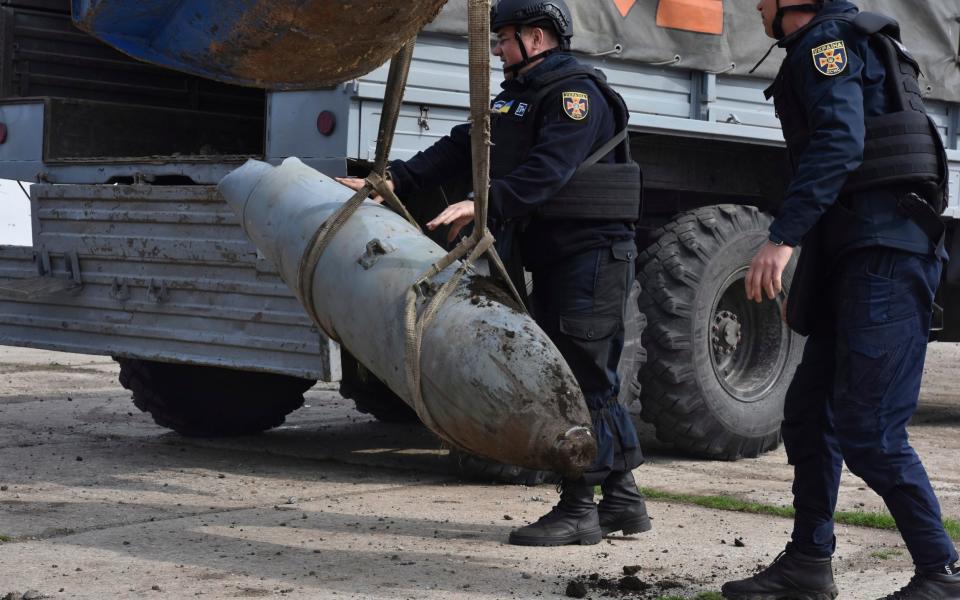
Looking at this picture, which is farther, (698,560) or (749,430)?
(749,430)

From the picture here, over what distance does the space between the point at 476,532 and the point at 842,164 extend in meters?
1.83

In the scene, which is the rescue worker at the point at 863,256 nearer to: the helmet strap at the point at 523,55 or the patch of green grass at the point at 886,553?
the patch of green grass at the point at 886,553

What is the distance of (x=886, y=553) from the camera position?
14.8 feet

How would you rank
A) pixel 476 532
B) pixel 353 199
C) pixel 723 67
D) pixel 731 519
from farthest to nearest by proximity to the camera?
1. pixel 723 67
2. pixel 731 519
3. pixel 476 532
4. pixel 353 199

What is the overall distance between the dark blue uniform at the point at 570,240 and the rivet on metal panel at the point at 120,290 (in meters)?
1.86

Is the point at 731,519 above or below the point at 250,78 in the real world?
below

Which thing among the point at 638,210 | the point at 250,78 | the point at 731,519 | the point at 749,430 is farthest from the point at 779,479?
the point at 250,78

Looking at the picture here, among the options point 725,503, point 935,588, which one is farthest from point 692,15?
point 935,588

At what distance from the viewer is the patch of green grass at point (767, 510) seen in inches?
196

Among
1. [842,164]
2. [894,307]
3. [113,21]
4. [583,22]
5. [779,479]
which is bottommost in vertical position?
[779,479]

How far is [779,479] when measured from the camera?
239 inches

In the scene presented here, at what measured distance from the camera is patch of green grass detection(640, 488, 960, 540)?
497 cm

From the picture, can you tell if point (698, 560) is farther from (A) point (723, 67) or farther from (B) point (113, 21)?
(A) point (723, 67)

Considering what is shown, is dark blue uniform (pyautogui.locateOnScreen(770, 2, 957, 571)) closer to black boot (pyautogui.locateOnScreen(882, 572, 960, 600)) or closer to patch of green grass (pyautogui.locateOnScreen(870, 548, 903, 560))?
black boot (pyautogui.locateOnScreen(882, 572, 960, 600))
